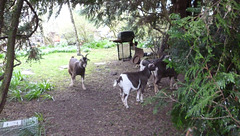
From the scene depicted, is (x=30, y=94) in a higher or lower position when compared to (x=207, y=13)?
lower

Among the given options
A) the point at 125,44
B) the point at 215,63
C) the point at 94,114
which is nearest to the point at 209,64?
the point at 215,63

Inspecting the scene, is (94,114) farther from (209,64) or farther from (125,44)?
(125,44)

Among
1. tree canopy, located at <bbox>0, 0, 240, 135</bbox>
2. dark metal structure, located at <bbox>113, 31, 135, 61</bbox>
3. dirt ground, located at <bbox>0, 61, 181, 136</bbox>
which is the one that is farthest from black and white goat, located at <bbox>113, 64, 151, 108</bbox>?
dark metal structure, located at <bbox>113, 31, 135, 61</bbox>

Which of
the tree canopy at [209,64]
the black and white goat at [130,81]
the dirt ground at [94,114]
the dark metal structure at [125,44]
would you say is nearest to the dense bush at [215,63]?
the tree canopy at [209,64]

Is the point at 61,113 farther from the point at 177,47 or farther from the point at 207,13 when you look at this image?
the point at 207,13

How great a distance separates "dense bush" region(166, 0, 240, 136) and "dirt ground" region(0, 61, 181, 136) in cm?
110

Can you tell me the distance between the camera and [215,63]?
223 cm

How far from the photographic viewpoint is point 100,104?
563 centimetres

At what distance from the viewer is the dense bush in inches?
69.2

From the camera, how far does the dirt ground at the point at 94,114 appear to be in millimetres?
4141

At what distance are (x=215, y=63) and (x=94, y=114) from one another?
137 inches

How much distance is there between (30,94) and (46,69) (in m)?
4.36

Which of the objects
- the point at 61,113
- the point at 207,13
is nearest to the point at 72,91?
the point at 61,113

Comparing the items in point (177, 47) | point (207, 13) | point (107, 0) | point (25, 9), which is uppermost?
point (107, 0)
